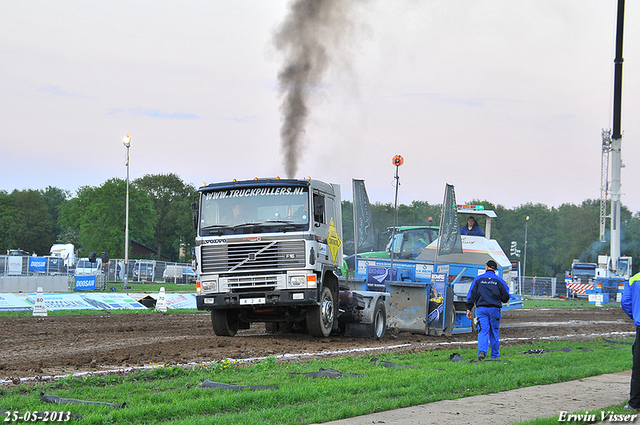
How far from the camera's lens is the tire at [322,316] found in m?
14.1

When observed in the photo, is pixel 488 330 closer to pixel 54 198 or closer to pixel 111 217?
pixel 111 217

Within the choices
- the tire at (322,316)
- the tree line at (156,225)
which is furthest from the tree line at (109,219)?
the tire at (322,316)

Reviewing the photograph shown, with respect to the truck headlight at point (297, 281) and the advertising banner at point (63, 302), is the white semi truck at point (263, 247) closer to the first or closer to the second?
the truck headlight at point (297, 281)

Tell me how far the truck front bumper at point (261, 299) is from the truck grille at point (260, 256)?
1.55 feet

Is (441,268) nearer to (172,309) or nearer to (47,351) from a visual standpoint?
(47,351)

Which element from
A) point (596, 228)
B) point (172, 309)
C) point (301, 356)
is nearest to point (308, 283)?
point (301, 356)

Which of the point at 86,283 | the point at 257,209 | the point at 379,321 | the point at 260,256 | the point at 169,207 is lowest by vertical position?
the point at 86,283

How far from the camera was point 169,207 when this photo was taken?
348 feet

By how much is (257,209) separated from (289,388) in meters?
6.17

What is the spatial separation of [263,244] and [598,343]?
7.72 m

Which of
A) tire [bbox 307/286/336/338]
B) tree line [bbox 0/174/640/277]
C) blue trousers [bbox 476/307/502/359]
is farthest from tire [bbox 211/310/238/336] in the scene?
tree line [bbox 0/174/640/277]

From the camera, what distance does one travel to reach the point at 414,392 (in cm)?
799

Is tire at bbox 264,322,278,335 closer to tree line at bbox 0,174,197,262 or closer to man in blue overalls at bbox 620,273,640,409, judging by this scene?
man in blue overalls at bbox 620,273,640,409

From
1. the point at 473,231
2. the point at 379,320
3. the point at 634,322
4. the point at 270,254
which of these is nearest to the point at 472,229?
the point at 473,231
